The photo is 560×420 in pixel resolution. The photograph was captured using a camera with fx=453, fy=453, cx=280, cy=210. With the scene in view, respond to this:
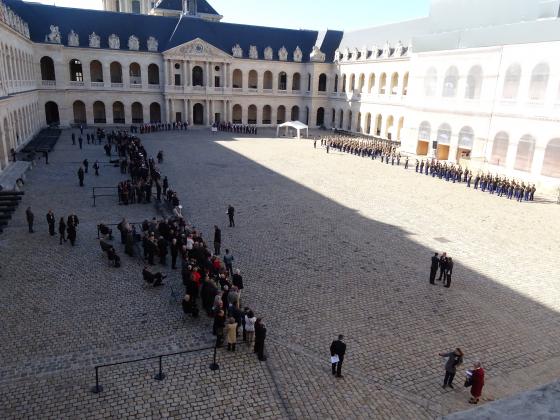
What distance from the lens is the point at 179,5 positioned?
7525 cm

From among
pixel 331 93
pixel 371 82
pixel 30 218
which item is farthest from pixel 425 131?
pixel 30 218

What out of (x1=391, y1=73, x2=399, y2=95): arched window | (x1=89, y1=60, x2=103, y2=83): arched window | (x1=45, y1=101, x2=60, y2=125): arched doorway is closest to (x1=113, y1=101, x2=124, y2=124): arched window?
(x1=89, y1=60, x2=103, y2=83): arched window

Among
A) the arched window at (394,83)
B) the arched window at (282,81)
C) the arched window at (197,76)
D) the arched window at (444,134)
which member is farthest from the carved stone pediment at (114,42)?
the arched window at (444,134)

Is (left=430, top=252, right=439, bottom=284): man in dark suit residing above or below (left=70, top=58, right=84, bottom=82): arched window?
below

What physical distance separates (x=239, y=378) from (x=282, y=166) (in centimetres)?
2854

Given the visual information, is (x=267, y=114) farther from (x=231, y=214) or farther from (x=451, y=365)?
(x=451, y=365)

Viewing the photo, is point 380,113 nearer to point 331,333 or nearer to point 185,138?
point 185,138

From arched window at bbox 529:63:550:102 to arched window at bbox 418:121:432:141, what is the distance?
11723 millimetres

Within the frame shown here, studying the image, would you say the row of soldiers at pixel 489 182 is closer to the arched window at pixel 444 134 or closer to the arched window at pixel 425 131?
the arched window at pixel 444 134

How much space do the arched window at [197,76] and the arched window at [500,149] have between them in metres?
43.2

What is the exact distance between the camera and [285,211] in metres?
25.2

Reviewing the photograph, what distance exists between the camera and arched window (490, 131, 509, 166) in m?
36.2

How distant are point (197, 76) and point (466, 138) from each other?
41.3 meters

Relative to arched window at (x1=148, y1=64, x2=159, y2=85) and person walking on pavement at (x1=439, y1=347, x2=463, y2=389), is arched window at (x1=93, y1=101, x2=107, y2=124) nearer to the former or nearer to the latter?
arched window at (x1=148, y1=64, x2=159, y2=85)
